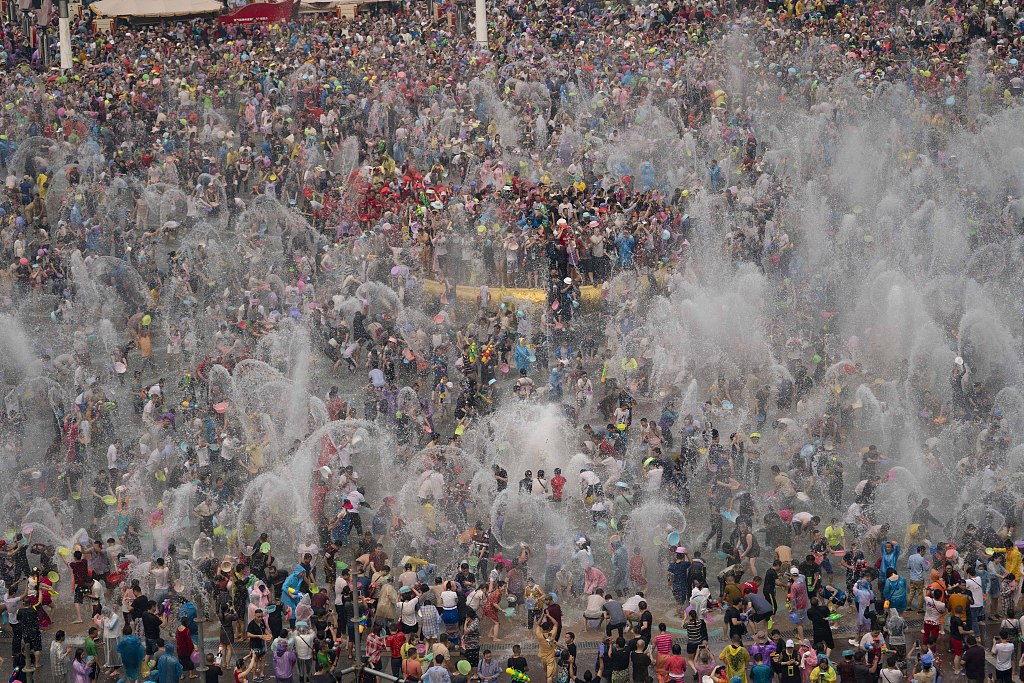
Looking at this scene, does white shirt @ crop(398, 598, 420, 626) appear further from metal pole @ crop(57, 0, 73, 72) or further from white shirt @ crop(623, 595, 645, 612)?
metal pole @ crop(57, 0, 73, 72)

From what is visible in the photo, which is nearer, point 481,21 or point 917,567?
point 917,567

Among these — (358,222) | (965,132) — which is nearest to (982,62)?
(965,132)

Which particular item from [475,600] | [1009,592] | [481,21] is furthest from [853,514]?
[481,21]

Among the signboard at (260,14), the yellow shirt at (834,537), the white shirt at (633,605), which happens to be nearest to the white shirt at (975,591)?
the yellow shirt at (834,537)

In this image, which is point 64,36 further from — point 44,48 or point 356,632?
point 356,632

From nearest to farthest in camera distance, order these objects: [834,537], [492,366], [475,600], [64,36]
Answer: [475,600]
[834,537]
[492,366]
[64,36]

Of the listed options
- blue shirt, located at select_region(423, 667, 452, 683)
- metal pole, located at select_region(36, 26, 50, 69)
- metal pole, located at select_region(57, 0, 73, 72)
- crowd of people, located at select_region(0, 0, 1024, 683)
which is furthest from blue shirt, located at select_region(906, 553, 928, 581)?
metal pole, located at select_region(36, 26, 50, 69)

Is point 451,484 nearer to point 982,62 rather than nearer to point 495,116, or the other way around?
point 495,116

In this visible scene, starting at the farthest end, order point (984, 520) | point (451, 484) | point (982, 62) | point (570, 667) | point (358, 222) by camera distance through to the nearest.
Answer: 1. point (982, 62)
2. point (358, 222)
3. point (451, 484)
4. point (984, 520)
5. point (570, 667)

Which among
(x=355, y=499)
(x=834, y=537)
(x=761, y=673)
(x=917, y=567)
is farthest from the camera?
(x=355, y=499)
